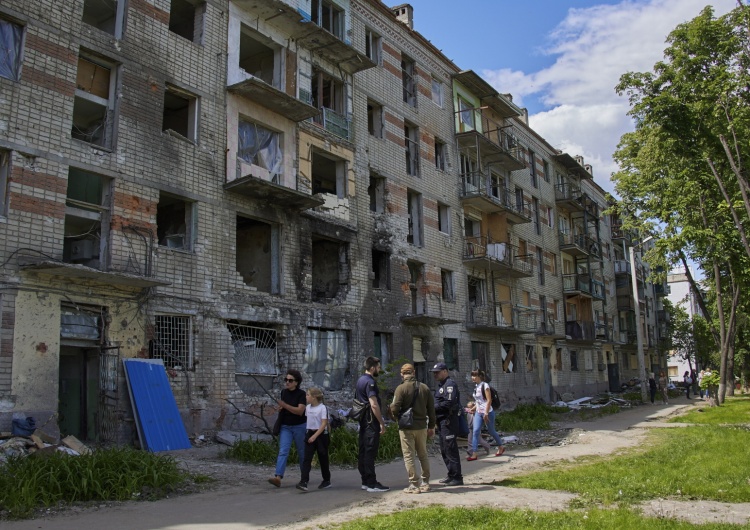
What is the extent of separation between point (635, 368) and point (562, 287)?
20.0 metres

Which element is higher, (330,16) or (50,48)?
(330,16)

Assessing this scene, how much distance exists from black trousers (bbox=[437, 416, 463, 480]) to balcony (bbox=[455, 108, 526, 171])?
65.8 feet

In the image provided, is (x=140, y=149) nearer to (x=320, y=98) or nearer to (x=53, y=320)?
(x=53, y=320)

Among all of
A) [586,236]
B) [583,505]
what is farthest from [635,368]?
[583,505]

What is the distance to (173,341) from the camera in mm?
14742

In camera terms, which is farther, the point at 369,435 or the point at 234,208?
the point at 234,208

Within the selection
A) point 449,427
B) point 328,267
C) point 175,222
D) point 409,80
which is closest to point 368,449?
point 449,427

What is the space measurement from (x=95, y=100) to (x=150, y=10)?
9.56 ft

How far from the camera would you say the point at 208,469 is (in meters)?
11.0

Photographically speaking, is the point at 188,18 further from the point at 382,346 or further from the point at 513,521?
the point at 513,521

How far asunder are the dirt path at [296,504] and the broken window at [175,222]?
6.19 meters

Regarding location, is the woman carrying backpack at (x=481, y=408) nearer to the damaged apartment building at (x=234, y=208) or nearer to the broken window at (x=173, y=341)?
the damaged apartment building at (x=234, y=208)

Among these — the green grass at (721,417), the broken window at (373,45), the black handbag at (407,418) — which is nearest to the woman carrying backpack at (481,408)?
the black handbag at (407,418)

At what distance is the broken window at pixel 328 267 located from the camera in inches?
812
